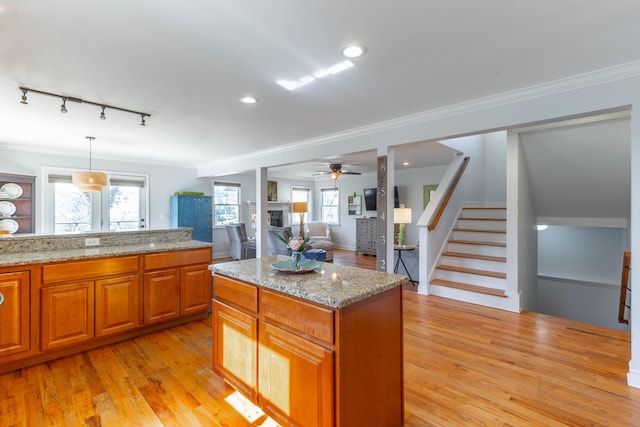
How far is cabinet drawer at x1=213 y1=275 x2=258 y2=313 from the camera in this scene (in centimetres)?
192

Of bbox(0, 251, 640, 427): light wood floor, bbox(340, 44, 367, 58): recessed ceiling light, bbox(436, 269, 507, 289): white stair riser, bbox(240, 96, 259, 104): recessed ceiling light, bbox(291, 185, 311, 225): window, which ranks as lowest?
bbox(0, 251, 640, 427): light wood floor

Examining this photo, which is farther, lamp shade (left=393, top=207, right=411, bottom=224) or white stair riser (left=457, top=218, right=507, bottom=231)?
white stair riser (left=457, top=218, right=507, bottom=231)

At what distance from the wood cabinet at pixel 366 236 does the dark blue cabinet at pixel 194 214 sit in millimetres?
4018

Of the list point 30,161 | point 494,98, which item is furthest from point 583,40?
point 30,161

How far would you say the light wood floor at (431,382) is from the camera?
191 centimetres

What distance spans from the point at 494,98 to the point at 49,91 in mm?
4243

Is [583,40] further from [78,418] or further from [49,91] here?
[49,91]

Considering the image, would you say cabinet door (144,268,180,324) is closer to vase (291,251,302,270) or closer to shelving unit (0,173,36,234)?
vase (291,251,302,270)

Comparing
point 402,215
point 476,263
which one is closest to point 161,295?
point 402,215

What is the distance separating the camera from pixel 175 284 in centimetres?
331

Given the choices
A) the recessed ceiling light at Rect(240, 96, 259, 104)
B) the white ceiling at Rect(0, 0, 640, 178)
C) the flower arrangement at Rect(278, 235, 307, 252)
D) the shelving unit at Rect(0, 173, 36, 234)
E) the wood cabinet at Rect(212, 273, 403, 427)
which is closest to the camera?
the wood cabinet at Rect(212, 273, 403, 427)

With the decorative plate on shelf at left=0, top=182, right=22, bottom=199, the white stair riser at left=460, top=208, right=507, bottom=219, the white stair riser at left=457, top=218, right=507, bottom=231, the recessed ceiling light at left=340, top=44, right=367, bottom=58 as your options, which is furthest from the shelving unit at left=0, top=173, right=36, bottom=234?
the white stair riser at left=460, top=208, right=507, bottom=219

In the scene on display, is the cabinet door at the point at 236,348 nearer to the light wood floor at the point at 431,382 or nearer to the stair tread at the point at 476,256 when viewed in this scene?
the light wood floor at the point at 431,382

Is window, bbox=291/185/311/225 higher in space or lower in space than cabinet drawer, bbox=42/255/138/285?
higher
